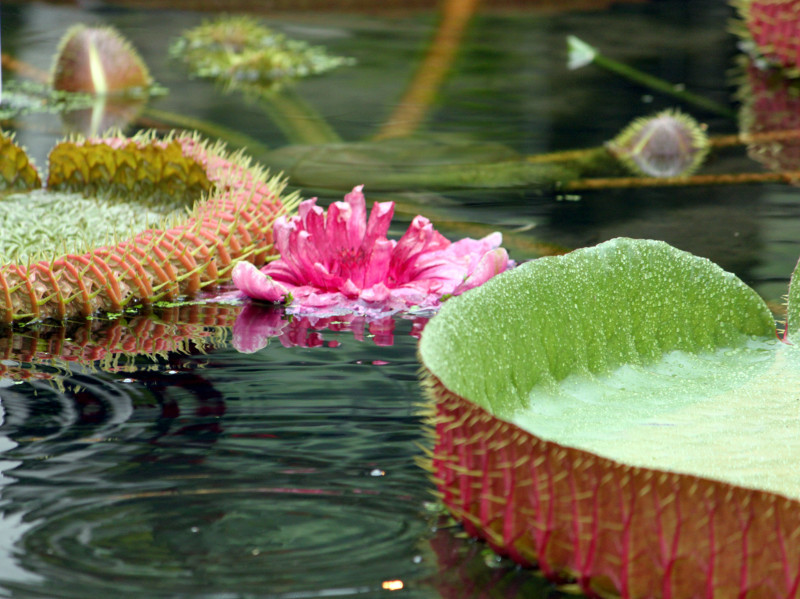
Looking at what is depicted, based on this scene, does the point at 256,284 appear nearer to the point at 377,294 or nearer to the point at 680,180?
the point at 377,294

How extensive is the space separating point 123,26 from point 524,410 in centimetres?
691

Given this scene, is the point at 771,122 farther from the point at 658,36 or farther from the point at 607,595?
the point at 607,595

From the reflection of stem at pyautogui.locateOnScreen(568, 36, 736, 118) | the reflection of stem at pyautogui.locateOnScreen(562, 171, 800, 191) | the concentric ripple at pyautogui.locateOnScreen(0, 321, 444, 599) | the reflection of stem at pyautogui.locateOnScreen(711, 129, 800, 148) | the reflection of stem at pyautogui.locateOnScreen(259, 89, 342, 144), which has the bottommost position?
the concentric ripple at pyautogui.locateOnScreen(0, 321, 444, 599)

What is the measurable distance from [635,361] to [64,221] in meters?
1.58

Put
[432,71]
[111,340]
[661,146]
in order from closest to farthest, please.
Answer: [111,340]
[661,146]
[432,71]

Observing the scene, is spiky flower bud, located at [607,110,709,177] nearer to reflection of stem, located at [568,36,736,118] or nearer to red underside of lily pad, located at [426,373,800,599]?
reflection of stem, located at [568,36,736,118]

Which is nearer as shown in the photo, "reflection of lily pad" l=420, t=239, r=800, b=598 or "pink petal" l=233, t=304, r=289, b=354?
"reflection of lily pad" l=420, t=239, r=800, b=598

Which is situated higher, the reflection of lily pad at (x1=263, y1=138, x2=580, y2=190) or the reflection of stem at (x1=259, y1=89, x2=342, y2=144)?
the reflection of stem at (x1=259, y1=89, x2=342, y2=144)

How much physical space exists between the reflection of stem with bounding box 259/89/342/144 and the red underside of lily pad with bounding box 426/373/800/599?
343 centimetres

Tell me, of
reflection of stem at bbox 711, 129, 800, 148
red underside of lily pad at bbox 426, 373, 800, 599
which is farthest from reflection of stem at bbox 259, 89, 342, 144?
red underside of lily pad at bbox 426, 373, 800, 599

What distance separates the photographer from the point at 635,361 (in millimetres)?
1633

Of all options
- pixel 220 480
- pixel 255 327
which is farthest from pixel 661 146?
pixel 220 480

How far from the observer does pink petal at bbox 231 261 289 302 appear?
246cm

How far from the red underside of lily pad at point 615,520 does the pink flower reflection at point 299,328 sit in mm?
929
